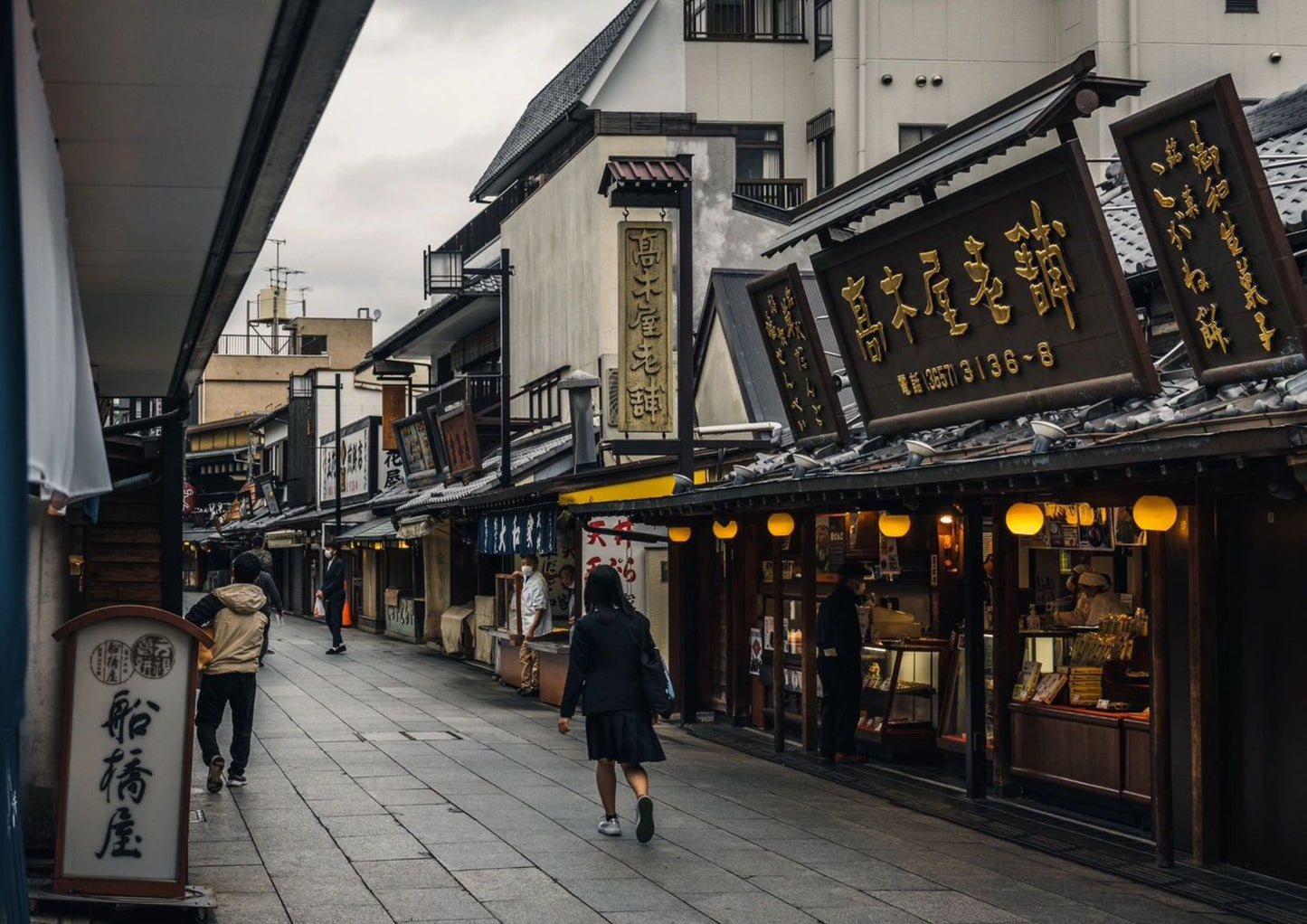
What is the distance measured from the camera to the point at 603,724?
11.8m

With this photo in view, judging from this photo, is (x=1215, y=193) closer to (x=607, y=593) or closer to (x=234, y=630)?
(x=607, y=593)

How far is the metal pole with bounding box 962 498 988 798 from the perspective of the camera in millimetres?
14102

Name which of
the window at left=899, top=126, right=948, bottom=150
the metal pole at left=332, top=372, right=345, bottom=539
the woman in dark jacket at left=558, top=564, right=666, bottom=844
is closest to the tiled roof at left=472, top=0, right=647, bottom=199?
the window at left=899, top=126, right=948, bottom=150

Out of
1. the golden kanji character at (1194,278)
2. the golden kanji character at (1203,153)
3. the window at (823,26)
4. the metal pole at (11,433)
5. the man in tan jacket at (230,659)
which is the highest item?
the window at (823,26)

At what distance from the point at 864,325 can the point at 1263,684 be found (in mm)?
6336

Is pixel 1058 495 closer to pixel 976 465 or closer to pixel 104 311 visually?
pixel 976 465

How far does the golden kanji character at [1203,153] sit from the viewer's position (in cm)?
1022

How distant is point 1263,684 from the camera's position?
10688mm

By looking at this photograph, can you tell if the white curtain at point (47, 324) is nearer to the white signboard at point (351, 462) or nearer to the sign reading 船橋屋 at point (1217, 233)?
the sign reading 船橋屋 at point (1217, 233)

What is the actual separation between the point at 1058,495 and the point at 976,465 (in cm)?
206

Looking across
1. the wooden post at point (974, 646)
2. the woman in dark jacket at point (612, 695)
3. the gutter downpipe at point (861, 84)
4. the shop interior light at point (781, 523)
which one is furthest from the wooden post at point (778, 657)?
the gutter downpipe at point (861, 84)

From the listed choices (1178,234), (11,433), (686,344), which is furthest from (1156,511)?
(11,433)

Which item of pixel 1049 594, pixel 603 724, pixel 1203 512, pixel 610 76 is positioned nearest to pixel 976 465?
pixel 1203 512

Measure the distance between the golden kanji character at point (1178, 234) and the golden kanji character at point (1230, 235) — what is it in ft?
1.14
